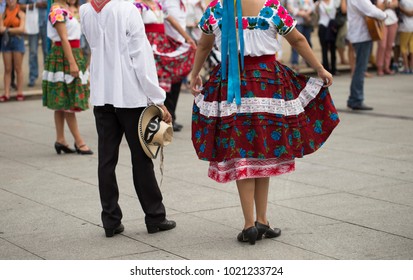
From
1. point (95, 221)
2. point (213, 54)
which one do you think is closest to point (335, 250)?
point (95, 221)

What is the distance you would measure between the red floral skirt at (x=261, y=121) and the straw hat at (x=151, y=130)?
0.83 ft

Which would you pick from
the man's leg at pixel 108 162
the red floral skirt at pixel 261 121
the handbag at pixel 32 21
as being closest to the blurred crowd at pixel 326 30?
the handbag at pixel 32 21

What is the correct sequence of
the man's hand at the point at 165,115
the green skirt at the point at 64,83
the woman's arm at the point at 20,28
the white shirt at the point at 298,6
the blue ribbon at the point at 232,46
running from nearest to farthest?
the blue ribbon at the point at 232,46, the man's hand at the point at 165,115, the green skirt at the point at 64,83, the woman's arm at the point at 20,28, the white shirt at the point at 298,6

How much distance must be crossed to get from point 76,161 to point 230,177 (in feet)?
12.0

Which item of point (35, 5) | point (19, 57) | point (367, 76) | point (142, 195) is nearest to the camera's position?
point (142, 195)

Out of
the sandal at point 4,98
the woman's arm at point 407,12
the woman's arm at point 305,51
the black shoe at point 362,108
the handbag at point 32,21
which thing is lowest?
the sandal at point 4,98

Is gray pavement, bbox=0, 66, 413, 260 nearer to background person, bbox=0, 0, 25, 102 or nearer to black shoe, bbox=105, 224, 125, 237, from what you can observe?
black shoe, bbox=105, 224, 125, 237

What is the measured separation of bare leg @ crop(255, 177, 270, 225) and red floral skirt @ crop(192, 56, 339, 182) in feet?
0.48

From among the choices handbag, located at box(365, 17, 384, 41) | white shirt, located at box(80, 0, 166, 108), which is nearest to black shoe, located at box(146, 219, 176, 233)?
white shirt, located at box(80, 0, 166, 108)

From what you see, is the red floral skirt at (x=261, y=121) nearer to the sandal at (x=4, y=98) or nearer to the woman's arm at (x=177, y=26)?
the woman's arm at (x=177, y=26)

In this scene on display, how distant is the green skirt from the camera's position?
9.74 meters

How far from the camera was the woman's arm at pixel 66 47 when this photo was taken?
9.34 metres

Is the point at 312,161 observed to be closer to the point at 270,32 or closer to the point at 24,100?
the point at 270,32

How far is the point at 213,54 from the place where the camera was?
1310 cm
